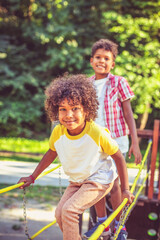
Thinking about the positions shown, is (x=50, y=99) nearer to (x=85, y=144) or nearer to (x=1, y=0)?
(x=85, y=144)

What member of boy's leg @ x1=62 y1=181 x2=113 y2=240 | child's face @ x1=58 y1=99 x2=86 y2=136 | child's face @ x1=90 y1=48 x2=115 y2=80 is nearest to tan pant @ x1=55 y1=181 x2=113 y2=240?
boy's leg @ x1=62 y1=181 x2=113 y2=240

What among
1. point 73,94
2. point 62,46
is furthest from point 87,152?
point 62,46

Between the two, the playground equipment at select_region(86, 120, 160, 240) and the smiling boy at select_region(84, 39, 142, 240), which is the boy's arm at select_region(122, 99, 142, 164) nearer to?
the smiling boy at select_region(84, 39, 142, 240)

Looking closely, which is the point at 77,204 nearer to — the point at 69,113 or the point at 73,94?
the point at 69,113

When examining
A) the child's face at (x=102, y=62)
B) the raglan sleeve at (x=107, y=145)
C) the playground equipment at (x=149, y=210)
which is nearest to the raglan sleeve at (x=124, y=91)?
the child's face at (x=102, y=62)

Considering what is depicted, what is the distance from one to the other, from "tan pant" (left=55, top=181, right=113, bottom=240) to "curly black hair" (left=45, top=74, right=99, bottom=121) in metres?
0.41

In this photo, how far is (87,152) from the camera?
6.08 ft

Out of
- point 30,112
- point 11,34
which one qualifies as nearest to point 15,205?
point 30,112

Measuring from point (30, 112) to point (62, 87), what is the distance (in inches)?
354

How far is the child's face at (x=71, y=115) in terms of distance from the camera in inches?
71.1

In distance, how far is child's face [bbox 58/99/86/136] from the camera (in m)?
1.81

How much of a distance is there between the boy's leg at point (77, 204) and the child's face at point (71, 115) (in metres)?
0.36

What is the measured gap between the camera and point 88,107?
191 centimetres

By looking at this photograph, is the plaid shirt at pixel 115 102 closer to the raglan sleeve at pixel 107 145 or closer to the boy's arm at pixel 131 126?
the boy's arm at pixel 131 126
